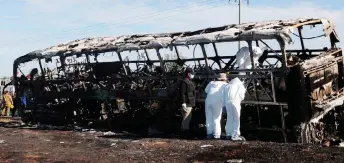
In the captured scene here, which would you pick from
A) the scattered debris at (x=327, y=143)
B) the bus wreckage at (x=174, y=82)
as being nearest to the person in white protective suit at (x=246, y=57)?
the bus wreckage at (x=174, y=82)

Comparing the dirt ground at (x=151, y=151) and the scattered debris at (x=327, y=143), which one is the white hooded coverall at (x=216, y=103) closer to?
the dirt ground at (x=151, y=151)

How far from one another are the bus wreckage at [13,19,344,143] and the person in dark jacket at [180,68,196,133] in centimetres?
36

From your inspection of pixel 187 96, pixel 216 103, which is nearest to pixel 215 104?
pixel 216 103

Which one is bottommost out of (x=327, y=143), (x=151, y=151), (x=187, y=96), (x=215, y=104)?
(x=327, y=143)

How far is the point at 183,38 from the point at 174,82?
4.29ft

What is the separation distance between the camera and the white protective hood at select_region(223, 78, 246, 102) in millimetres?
10125

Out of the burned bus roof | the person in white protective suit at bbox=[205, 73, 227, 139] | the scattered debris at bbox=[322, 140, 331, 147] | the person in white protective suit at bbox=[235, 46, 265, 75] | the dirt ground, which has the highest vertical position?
the burned bus roof

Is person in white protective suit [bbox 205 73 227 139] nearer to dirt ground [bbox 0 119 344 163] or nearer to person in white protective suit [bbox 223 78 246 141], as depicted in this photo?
person in white protective suit [bbox 223 78 246 141]

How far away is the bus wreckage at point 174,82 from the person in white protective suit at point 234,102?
0.65m

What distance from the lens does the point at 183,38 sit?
11969 mm

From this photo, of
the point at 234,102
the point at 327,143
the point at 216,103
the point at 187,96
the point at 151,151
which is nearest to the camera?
the point at 151,151

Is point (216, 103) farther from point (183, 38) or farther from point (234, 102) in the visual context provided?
point (183, 38)

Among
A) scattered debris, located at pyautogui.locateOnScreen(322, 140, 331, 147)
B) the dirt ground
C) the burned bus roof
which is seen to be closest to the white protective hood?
the dirt ground

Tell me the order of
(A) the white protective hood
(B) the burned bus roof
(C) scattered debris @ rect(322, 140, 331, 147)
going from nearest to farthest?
(C) scattered debris @ rect(322, 140, 331, 147) → (A) the white protective hood → (B) the burned bus roof
